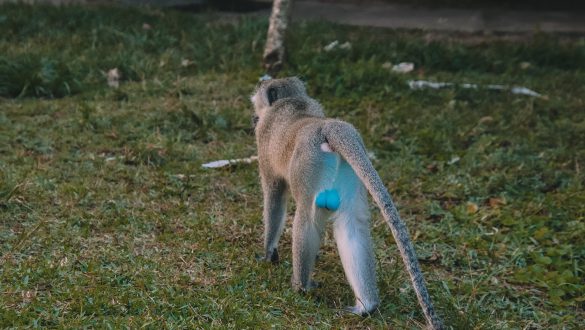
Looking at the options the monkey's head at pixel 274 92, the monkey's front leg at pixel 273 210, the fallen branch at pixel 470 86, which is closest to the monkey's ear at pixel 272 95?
the monkey's head at pixel 274 92

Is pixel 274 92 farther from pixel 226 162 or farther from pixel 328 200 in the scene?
pixel 226 162

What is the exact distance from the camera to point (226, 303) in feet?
13.6

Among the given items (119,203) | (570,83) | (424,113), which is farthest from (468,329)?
(570,83)

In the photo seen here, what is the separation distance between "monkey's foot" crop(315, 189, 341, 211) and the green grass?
21.4 inches

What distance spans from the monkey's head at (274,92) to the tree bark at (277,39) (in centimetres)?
343

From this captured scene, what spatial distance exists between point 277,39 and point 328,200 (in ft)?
15.5

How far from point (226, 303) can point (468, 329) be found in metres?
1.19

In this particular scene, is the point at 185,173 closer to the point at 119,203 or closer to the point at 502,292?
the point at 119,203

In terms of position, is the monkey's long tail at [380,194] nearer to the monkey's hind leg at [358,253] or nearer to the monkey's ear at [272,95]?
the monkey's hind leg at [358,253]

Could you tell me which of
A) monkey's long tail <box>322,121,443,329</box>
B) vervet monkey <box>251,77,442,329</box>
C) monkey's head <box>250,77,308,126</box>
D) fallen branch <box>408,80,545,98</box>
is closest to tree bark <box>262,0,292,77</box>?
fallen branch <box>408,80,545,98</box>

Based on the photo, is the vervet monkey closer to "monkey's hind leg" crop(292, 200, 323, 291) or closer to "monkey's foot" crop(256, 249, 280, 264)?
"monkey's hind leg" crop(292, 200, 323, 291)

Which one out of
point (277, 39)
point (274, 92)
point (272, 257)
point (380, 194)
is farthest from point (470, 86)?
point (380, 194)

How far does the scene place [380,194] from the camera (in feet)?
Result: 12.3

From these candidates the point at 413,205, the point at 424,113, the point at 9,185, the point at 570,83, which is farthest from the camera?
the point at 570,83
